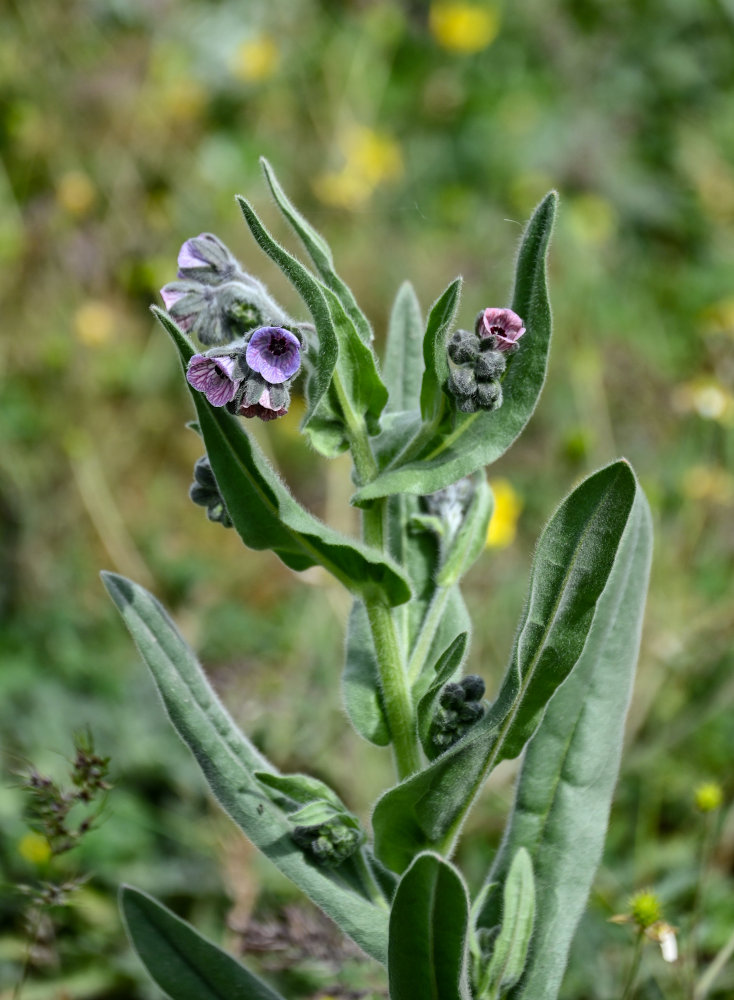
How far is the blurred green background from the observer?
3.60 meters

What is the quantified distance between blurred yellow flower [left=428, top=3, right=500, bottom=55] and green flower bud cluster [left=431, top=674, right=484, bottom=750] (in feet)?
24.0

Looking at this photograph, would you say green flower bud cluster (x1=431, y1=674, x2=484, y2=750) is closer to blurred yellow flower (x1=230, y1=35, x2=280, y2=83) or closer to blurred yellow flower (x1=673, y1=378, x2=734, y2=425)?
blurred yellow flower (x1=673, y1=378, x2=734, y2=425)

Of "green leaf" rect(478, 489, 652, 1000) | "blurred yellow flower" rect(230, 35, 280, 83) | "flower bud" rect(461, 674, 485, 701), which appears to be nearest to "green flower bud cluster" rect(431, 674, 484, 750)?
"flower bud" rect(461, 674, 485, 701)

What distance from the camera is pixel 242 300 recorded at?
78.7 inches

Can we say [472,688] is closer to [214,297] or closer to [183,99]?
[214,297]

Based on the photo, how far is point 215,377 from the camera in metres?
1.85

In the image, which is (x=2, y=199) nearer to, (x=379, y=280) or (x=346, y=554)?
(x=379, y=280)

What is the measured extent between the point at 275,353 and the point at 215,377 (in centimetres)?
12

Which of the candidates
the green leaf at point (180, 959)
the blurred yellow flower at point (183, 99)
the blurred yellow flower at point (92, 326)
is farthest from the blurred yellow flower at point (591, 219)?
the green leaf at point (180, 959)

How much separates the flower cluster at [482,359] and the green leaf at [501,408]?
6 centimetres

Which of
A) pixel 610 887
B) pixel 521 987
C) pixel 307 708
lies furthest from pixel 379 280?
pixel 521 987

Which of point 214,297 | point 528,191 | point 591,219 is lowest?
point 214,297

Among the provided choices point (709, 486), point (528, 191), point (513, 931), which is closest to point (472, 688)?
point (513, 931)

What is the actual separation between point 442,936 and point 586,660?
0.69m
